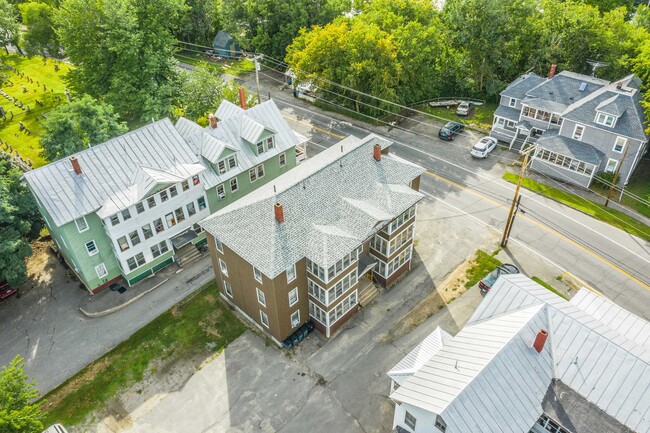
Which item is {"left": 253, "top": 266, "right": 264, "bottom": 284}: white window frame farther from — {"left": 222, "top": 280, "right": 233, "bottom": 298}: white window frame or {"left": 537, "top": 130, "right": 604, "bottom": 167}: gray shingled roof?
{"left": 537, "top": 130, "right": 604, "bottom": 167}: gray shingled roof

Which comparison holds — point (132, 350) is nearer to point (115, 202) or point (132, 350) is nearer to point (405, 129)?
point (115, 202)

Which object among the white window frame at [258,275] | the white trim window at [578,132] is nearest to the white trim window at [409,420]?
the white window frame at [258,275]

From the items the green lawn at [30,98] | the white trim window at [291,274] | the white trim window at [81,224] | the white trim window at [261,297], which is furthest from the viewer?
the green lawn at [30,98]

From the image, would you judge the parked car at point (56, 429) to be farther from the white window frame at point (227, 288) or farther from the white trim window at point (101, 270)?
the white window frame at point (227, 288)

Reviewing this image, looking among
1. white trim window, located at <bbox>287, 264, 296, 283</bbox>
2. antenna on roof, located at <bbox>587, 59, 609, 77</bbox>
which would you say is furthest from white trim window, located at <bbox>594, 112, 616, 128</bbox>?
white trim window, located at <bbox>287, 264, 296, 283</bbox>

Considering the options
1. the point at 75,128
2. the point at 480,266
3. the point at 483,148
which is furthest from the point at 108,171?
→ the point at 483,148

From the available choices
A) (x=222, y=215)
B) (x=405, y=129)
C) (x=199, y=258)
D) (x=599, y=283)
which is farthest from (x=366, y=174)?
(x=405, y=129)
